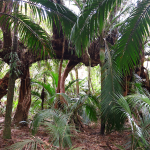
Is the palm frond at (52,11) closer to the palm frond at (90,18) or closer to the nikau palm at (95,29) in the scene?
the nikau palm at (95,29)

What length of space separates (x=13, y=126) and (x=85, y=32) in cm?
377

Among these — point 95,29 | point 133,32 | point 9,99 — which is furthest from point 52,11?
point 9,99

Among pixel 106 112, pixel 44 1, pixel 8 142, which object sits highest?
pixel 44 1

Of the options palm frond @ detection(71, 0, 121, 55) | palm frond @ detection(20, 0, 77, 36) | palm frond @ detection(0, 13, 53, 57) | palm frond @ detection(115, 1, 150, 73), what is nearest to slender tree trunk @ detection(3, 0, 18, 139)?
palm frond @ detection(0, 13, 53, 57)

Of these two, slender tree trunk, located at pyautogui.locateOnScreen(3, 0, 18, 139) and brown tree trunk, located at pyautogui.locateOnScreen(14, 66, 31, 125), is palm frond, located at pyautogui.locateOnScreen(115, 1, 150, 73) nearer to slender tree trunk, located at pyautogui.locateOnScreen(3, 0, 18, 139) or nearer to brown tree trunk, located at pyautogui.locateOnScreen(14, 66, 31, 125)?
slender tree trunk, located at pyautogui.locateOnScreen(3, 0, 18, 139)

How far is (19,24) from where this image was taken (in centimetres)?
326

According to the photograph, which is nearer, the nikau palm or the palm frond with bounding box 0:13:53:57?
the nikau palm

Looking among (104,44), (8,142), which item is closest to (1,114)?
(8,142)

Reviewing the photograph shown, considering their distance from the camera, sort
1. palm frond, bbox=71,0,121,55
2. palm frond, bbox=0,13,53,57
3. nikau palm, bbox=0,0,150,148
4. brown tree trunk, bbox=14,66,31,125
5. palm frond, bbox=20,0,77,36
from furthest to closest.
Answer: brown tree trunk, bbox=14,66,31,125 → palm frond, bbox=0,13,53,57 → palm frond, bbox=20,0,77,36 → nikau palm, bbox=0,0,150,148 → palm frond, bbox=71,0,121,55

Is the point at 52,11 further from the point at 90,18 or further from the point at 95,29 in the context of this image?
the point at 95,29

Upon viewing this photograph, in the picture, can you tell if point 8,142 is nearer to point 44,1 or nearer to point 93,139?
point 93,139

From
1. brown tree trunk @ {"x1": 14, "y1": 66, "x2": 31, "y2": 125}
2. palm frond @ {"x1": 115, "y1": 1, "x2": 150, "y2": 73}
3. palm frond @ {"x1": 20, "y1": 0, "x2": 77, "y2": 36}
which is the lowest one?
brown tree trunk @ {"x1": 14, "y1": 66, "x2": 31, "y2": 125}

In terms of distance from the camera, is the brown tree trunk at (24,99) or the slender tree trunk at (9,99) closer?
the slender tree trunk at (9,99)

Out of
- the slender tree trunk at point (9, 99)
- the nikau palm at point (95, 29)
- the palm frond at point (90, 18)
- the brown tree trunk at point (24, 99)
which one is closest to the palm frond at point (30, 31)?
the nikau palm at point (95, 29)
